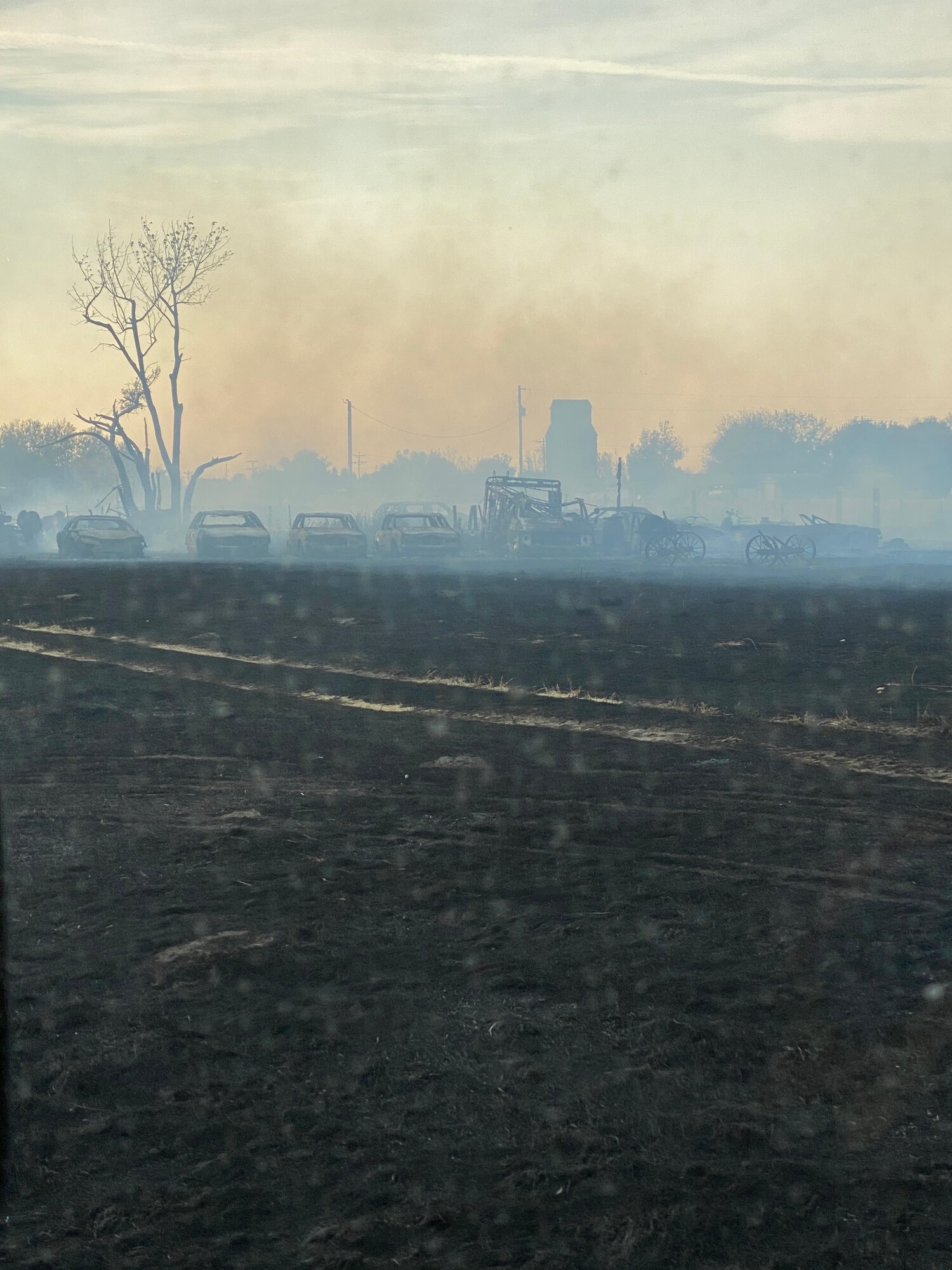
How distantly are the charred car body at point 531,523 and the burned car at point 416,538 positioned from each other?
2890mm

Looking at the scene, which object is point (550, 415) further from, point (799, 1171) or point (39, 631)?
point (799, 1171)

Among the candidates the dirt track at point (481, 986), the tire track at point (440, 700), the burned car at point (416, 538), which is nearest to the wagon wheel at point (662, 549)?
the burned car at point (416, 538)

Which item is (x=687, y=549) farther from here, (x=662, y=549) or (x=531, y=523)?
(x=531, y=523)

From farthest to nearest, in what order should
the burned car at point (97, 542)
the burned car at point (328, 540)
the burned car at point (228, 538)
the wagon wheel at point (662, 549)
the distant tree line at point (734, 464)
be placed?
the distant tree line at point (734, 464) < the wagon wheel at point (662, 549) < the burned car at point (328, 540) < the burned car at point (228, 538) < the burned car at point (97, 542)

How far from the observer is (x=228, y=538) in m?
39.4

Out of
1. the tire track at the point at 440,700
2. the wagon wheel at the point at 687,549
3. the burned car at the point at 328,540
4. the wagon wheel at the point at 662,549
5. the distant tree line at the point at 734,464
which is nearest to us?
the tire track at the point at 440,700

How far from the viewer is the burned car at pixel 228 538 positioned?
38.9 metres

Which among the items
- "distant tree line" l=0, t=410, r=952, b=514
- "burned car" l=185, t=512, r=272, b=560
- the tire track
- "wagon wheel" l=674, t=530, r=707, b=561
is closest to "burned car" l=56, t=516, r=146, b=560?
"burned car" l=185, t=512, r=272, b=560

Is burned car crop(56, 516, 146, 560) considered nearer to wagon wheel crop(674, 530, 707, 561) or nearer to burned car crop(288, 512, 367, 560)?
burned car crop(288, 512, 367, 560)

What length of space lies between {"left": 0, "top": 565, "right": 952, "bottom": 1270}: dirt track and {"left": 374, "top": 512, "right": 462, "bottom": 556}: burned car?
29.0 meters

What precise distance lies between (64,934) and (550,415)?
153 metres

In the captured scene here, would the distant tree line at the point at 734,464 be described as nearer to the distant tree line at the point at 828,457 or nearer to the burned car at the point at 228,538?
the distant tree line at the point at 828,457

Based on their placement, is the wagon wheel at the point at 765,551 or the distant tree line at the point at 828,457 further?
the distant tree line at the point at 828,457

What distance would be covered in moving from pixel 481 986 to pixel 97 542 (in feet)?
117
